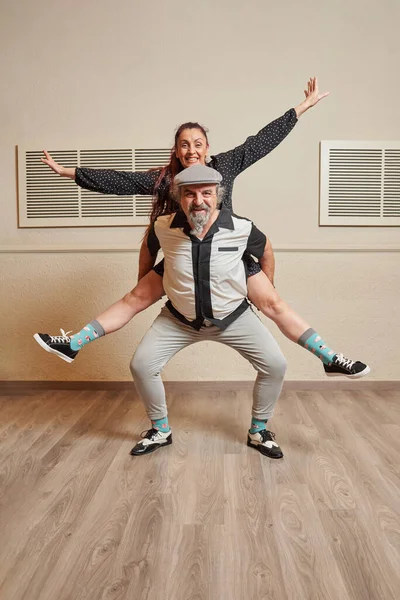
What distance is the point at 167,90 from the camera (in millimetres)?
3381

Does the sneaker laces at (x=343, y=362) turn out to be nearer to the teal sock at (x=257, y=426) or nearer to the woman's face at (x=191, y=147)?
the teal sock at (x=257, y=426)

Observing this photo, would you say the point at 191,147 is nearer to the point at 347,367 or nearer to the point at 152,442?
the point at 347,367

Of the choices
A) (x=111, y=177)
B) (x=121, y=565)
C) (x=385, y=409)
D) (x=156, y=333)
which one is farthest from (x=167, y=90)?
(x=121, y=565)

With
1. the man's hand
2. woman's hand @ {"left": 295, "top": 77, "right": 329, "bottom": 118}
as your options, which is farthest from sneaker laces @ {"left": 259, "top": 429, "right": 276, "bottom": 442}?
woman's hand @ {"left": 295, "top": 77, "right": 329, "bottom": 118}

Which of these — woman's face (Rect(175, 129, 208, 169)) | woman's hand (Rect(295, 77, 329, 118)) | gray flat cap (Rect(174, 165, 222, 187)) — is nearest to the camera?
gray flat cap (Rect(174, 165, 222, 187))

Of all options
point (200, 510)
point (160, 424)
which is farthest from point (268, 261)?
point (200, 510)

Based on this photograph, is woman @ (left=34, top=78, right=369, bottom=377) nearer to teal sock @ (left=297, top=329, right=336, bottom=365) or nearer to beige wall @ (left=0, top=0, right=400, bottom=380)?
teal sock @ (left=297, top=329, right=336, bottom=365)

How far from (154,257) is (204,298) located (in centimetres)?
41

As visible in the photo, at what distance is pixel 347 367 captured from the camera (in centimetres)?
223

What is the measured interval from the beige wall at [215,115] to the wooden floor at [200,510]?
2.58ft

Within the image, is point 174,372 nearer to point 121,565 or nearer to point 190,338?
point 190,338

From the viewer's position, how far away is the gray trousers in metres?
2.33

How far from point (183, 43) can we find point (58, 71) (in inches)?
32.2

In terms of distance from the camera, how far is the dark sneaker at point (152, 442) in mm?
2309
